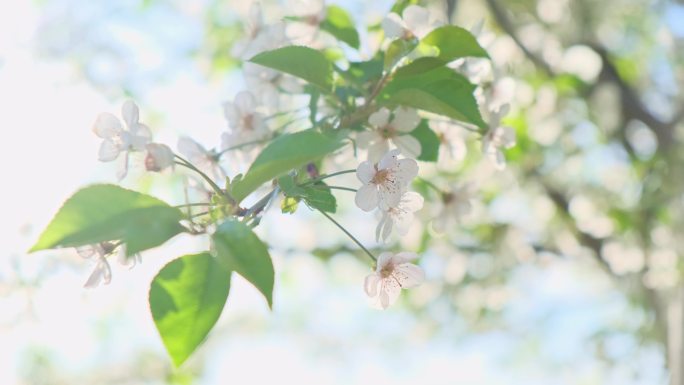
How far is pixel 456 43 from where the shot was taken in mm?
1055

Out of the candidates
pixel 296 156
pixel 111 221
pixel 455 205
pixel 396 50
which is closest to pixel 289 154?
pixel 296 156

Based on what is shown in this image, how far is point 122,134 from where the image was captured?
39.3 inches

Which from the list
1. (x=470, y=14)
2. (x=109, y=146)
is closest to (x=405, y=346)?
(x=470, y=14)

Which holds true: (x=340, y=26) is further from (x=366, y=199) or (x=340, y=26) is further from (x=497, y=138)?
(x=366, y=199)

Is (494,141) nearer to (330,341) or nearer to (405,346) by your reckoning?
(405,346)

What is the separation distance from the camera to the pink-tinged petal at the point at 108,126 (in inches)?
40.2

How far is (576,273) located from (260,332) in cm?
202

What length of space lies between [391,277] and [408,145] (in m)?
0.18

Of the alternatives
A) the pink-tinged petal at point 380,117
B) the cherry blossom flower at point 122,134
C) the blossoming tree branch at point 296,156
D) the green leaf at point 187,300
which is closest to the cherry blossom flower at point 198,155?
the blossoming tree branch at point 296,156

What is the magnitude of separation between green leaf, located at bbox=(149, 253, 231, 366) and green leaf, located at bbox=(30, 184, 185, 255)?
94 mm

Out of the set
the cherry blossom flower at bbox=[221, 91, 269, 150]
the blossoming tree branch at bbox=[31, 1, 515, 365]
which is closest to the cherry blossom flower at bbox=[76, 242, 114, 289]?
the blossoming tree branch at bbox=[31, 1, 515, 365]

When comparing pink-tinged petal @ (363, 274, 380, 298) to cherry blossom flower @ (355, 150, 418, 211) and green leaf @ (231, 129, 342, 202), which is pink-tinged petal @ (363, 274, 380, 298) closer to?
cherry blossom flower @ (355, 150, 418, 211)

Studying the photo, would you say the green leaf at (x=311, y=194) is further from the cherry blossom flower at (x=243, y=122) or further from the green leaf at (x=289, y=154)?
the cherry blossom flower at (x=243, y=122)

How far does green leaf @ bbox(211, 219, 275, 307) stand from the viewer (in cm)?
73
